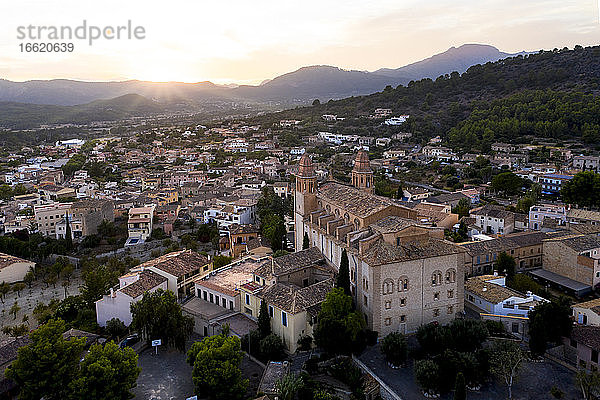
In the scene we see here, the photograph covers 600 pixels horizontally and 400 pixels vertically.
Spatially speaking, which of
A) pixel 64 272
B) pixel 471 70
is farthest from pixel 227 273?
pixel 471 70

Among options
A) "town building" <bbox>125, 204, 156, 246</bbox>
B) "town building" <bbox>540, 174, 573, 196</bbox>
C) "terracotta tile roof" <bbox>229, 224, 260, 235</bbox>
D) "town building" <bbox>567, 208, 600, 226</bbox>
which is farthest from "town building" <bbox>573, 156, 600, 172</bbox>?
"town building" <bbox>125, 204, 156, 246</bbox>

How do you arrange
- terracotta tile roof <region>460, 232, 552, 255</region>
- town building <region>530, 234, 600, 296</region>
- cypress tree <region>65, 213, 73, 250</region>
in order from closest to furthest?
town building <region>530, 234, 600, 296</region> → terracotta tile roof <region>460, 232, 552, 255</region> → cypress tree <region>65, 213, 73, 250</region>

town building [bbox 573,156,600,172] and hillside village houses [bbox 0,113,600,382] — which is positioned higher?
town building [bbox 573,156,600,172]

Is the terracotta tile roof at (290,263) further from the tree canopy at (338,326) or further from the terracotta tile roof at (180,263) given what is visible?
the terracotta tile roof at (180,263)

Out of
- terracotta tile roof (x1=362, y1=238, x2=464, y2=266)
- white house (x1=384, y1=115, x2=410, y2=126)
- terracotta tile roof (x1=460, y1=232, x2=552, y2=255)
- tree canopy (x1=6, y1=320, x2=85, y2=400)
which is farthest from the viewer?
white house (x1=384, y1=115, x2=410, y2=126)

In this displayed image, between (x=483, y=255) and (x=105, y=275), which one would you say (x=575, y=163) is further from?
(x=105, y=275)

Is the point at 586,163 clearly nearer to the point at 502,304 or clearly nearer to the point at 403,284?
the point at 502,304

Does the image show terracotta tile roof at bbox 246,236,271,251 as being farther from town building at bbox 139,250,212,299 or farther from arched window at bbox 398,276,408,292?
arched window at bbox 398,276,408,292

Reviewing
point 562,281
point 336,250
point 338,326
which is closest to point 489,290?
point 562,281
